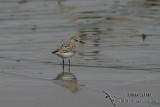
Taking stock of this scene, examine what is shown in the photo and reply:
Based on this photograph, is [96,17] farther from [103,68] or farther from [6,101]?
[6,101]

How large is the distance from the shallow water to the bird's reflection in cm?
19

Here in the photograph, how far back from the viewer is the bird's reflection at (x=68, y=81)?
10188mm

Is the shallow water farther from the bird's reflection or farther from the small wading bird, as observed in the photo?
the small wading bird

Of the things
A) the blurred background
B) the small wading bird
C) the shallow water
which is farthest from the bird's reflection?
the blurred background

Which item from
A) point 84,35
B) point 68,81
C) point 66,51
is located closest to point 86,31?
point 84,35

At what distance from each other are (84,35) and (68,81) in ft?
20.9

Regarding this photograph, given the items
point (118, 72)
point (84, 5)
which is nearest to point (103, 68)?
point (118, 72)

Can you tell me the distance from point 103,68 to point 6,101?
3715 mm

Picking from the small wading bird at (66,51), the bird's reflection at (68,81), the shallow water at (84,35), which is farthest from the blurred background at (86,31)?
the bird's reflection at (68,81)

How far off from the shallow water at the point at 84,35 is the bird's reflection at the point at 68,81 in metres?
0.19

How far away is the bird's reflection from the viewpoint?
10.2m

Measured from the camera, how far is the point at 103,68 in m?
12.2

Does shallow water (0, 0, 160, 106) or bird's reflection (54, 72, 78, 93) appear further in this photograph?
shallow water (0, 0, 160, 106)

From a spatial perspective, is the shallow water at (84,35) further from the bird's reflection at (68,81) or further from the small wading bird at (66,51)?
the small wading bird at (66,51)
